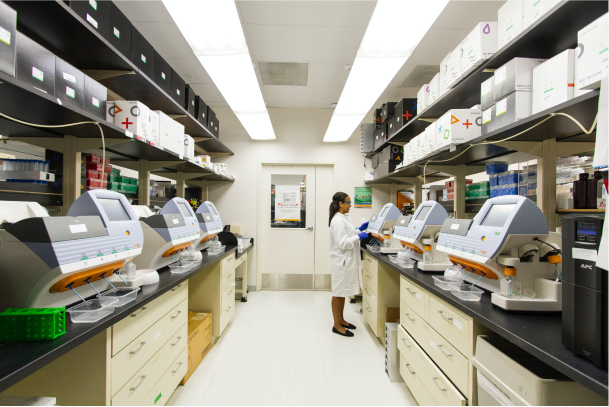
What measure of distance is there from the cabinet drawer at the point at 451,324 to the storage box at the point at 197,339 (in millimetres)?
1779

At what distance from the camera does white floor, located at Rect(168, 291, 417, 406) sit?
72.6 inches

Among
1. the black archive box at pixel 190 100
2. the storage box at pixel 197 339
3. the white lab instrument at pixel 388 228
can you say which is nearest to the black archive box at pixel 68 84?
the black archive box at pixel 190 100

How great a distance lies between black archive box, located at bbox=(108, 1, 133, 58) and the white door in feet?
9.53

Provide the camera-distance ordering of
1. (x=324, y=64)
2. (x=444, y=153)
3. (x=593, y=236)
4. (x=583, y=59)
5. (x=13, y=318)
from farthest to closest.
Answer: (x=324, y=64)
(x=444, y=153)
(x=583, y=59)
(x=13, y=318)
(x=593, y=236)

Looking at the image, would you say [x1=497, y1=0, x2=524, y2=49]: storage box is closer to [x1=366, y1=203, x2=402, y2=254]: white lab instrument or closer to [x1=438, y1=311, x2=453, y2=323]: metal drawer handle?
[x1=438, y1=311, x2=453, y2=323]: metal drawer handle

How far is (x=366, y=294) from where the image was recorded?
3.04 metres

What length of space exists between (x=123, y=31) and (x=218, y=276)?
2050 mm

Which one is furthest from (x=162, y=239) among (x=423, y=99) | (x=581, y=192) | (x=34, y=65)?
(x=581, y=192)

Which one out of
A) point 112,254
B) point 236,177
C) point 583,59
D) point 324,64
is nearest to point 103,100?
point 112,254

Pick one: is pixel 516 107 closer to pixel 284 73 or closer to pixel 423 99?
pixel 423 99

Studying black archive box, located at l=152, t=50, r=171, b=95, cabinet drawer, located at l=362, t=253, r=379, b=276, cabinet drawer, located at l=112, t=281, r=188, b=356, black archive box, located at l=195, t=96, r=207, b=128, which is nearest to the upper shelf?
black archive box, located at l=152, t=50, r=171, b=95

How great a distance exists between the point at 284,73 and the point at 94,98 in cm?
219

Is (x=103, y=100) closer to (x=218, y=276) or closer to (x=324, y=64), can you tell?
(x=218, y=276)

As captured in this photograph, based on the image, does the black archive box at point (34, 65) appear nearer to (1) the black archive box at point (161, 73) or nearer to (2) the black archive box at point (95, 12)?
(2) the black archive box at point (95, 12)
